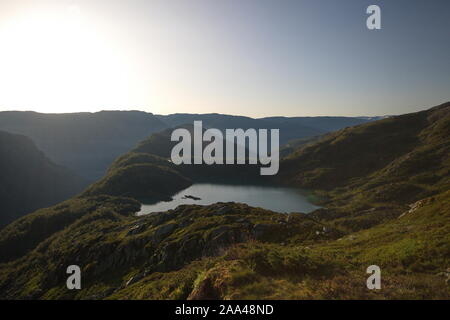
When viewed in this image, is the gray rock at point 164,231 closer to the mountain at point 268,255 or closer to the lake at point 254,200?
the mountain at point 268,255

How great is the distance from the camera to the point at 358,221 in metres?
62.4

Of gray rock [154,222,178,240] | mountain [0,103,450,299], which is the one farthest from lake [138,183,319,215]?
gray rock [154,222,178,240]

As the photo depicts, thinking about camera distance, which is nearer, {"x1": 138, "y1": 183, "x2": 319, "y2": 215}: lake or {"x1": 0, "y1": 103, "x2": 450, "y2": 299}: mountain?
{"x1": 0, "y1": 103, "x2": 450, "y2": 299}: mountain

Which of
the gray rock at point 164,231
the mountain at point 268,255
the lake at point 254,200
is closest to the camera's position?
the mountain at point 268,255

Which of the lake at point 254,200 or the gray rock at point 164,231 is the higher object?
the gray rock at point 164,231

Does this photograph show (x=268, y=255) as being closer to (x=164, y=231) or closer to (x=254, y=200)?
(x=164, y=231)

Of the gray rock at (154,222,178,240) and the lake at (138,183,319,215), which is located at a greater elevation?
the gray rock at (154,222,178,240)

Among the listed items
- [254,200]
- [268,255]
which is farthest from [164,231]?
[254,200]

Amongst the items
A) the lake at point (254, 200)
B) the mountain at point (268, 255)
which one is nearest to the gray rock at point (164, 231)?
the mountain at point (268, 255)

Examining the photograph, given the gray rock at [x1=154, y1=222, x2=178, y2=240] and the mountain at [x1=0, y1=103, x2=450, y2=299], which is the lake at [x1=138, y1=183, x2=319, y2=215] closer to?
the mountain at [x1=0, y1=103, x2=450, y2=299]

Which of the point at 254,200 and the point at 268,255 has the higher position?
the point at 268,255

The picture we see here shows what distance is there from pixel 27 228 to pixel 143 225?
13477cm

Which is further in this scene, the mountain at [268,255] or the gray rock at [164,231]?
the gray rock at [164,231]
